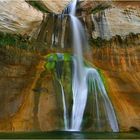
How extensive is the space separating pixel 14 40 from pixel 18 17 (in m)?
1.54

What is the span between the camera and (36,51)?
2138 centimetres

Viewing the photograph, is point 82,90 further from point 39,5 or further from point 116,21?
point 39,5

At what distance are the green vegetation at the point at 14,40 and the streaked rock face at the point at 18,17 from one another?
0.32 metres

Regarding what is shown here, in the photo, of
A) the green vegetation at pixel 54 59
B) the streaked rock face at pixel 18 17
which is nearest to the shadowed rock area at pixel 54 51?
the streaked rock face at pixel 18 17

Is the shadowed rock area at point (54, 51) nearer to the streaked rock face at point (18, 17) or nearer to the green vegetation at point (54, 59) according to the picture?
the streaked rock face at point (18, 17)

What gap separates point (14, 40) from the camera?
21328 millimetres

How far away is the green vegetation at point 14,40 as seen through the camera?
68.7ft

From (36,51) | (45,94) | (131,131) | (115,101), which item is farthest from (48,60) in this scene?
(131,131)

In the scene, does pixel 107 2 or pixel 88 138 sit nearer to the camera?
pixel 88 138

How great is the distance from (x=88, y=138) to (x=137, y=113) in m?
4.99

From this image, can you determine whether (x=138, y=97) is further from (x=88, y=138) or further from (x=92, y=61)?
(x=88, y=138)

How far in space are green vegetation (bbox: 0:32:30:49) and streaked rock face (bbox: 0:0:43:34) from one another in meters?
0.32

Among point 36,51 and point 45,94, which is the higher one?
point 36,51

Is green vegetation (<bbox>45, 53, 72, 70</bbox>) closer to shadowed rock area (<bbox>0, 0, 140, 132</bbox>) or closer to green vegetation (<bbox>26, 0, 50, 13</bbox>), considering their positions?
shadowed rock area (<bbox>0, 0, 140, 132</bbox>)
